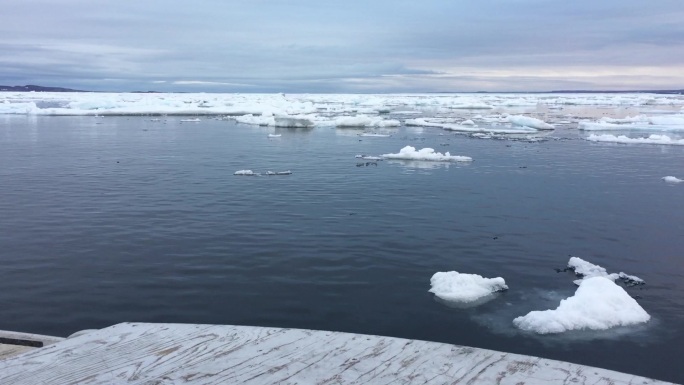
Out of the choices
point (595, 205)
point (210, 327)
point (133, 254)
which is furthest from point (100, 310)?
point (595, 205)

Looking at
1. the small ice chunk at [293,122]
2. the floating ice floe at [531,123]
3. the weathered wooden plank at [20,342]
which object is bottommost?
the weathered wooden plank at [20,342]

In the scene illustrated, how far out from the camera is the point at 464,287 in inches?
322

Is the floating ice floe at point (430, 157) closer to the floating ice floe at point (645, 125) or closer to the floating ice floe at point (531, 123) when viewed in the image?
the floating ice floe at point (531, 123)

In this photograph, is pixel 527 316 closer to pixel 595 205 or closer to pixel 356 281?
pixel 356 281

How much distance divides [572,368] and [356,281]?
4.80 m

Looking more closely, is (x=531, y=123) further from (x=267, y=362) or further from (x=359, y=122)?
(x=267, y=362)

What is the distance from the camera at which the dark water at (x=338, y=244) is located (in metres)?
7.37

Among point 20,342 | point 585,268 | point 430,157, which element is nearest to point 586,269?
point 585,268

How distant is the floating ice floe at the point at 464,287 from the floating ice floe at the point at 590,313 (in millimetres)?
862

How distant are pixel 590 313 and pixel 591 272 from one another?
79.5 inches

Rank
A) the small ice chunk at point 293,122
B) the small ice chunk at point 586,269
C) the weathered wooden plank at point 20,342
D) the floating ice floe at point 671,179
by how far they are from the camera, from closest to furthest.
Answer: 1. the weathered wooden plank at point 20,342
2. the small ice chunk at point 586,269
3. the floating ice floe at point 671,179
4. the small ice chunk at point 293,122

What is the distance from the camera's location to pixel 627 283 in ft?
29.2

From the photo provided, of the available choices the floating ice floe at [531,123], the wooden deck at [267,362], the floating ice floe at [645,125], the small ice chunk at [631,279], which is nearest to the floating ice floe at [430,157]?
the small ice chunk at [631,279]

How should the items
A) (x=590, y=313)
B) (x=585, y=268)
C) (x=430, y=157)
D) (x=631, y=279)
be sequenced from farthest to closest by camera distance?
(x=430, y=157), (x=585, y=268), (x=631, y=279), (x=590, y=313)
